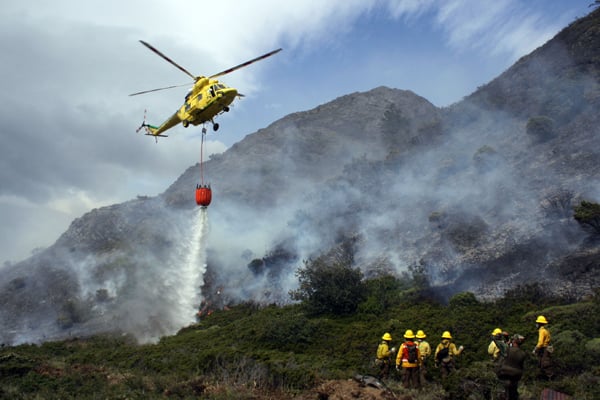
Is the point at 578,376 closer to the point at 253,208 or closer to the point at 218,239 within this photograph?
the point at 218,239

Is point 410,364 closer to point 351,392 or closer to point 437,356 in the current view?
point 437,356

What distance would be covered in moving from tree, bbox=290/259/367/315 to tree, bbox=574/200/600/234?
42.4 ft

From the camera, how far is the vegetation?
1238 cm

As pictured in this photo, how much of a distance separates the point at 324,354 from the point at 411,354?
5943 mm

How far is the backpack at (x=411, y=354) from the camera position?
13.0 meters

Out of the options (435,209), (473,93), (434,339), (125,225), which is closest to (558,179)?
(435,209)

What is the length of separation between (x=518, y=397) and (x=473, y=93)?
6030 centimetres

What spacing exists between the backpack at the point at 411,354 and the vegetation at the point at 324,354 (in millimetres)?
890

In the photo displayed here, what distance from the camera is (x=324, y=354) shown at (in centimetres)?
1809

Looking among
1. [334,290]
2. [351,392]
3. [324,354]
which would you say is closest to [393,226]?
[334,290]

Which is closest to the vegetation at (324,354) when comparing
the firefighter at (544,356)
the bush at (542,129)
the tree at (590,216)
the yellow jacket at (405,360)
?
the firefighter at (544,356)

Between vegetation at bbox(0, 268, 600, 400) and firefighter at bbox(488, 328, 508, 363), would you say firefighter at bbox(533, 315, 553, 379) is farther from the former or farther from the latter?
firefighter at bbox(488, 328, 508, 363)

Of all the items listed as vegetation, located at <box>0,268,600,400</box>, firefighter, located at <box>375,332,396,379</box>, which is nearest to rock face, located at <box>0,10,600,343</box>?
vegetation, located at <box>0,268,600,400</box>

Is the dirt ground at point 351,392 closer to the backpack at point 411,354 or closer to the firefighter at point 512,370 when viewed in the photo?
the backpack at point 411,354
